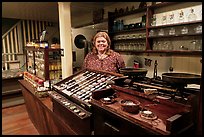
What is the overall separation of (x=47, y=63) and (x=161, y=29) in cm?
203

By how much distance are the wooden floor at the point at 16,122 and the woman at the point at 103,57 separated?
1773 millimetres

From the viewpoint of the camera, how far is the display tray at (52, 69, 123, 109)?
1475mm

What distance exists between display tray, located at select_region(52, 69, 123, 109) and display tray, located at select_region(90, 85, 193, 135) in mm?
214

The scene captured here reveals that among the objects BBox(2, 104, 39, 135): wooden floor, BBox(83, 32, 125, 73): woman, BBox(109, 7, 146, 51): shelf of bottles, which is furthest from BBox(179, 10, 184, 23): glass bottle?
BBox(2, 104, 39, 135): wooden floor

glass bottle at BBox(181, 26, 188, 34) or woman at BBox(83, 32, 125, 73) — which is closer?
woman at BBox(83, 32, 125, 73)

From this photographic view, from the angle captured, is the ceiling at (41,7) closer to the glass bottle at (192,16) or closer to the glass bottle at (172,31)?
the glass bottle at (172,31)

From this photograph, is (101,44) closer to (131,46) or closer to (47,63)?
(47,63)

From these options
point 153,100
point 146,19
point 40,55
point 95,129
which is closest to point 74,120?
point 95,129

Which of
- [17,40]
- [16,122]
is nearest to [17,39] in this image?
[17,40]

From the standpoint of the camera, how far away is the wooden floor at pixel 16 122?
3.05 m

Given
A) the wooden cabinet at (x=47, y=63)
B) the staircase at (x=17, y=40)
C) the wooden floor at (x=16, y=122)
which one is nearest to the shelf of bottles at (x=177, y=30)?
the wooden cabinet at (x=47, y=63)

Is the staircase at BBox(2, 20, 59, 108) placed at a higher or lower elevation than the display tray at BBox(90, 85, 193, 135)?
higher

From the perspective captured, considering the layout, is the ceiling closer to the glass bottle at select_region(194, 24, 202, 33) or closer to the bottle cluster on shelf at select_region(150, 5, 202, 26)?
the bottle cluster on shelf at select_region(150, 5, 202, 26)

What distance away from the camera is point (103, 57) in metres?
2.21
